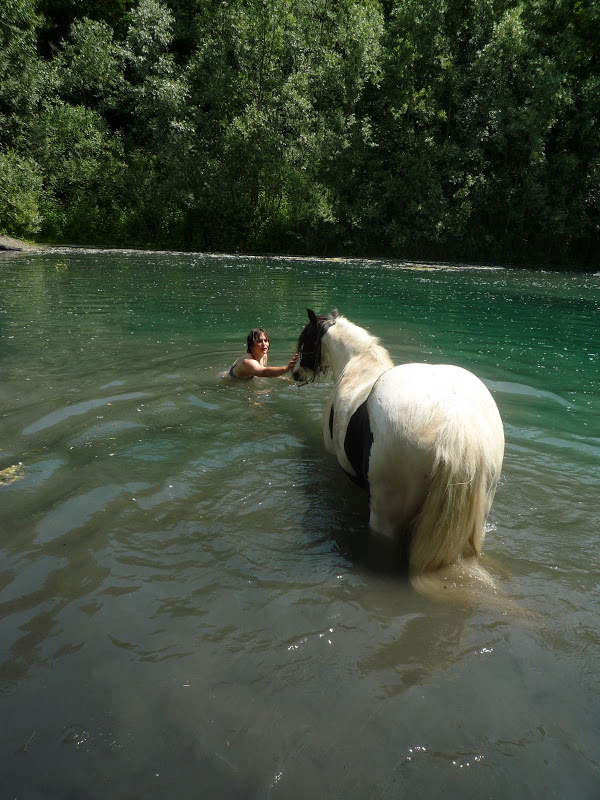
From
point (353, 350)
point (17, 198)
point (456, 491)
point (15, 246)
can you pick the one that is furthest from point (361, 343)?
point (17, 198)

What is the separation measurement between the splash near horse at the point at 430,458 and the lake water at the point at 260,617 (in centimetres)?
32

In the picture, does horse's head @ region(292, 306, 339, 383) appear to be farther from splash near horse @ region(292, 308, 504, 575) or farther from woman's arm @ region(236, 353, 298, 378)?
splash near horse @ region(292, 308, 504, 575)

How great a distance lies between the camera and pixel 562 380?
314 inches

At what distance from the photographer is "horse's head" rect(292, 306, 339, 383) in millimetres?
5555

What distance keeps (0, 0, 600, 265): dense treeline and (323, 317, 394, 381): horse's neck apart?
2619 cm

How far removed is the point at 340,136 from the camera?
30.3 meters

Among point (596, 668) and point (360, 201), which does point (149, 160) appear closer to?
point (360, 201)

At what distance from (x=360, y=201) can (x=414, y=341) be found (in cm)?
2319

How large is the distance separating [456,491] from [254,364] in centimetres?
455

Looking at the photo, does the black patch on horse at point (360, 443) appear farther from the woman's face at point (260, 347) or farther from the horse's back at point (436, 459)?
the woman's face at point (260, 347)

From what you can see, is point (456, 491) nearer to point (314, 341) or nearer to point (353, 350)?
point (353, 350)

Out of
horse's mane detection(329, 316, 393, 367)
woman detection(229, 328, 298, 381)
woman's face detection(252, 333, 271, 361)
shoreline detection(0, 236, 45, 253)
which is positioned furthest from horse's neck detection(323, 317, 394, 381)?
shoreline detection(0, 236, 45, 253)

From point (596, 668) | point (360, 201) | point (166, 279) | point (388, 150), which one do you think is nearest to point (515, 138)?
point (388, 150)

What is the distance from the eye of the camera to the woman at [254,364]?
732 cm
